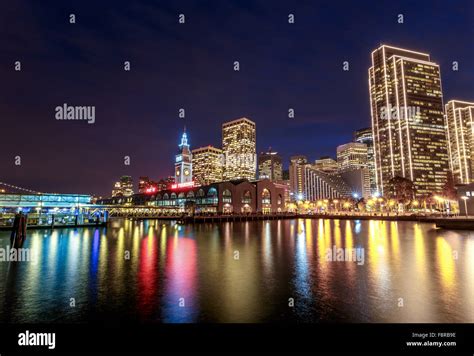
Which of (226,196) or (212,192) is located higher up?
(212,192)

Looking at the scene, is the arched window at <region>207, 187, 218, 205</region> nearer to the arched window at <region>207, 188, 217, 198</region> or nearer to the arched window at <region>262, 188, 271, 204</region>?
the arched window at <region>207, 188, 217, 198</region>

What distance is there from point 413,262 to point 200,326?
20567 mm

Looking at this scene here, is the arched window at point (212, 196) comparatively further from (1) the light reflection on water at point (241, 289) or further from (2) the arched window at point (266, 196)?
(1) the light reflection on water at point (241, 289)

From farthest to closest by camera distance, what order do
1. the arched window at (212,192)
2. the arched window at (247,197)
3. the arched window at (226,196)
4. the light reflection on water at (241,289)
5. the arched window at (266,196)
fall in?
the arched window at (266,196) → the arched window at (247,197) → the arched window at (212,192) → the arched window at (226,196) → the light reflection on water at (241,289)

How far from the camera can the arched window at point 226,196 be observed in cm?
13985

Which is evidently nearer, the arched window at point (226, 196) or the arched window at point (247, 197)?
the arched window at point (226, 196)

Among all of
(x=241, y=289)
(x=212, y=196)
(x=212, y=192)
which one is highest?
(x=212, y=192)

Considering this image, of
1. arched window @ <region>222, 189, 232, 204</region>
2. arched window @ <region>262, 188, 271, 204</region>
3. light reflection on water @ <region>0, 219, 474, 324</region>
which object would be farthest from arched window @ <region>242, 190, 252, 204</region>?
light reflection on water @ <region>0, 219, 474, 324</region>

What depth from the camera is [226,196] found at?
141125 mm

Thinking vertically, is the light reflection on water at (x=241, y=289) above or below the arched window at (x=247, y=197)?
below

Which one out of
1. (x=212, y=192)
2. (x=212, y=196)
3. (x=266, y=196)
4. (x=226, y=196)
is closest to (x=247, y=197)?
(x=226, y=196)

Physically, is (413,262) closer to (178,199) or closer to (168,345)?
(168,345)

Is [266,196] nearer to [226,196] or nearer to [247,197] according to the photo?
[247,197]

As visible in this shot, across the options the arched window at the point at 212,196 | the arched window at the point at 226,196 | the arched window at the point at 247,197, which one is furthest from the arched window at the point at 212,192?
the arched window at the point at 247,197
